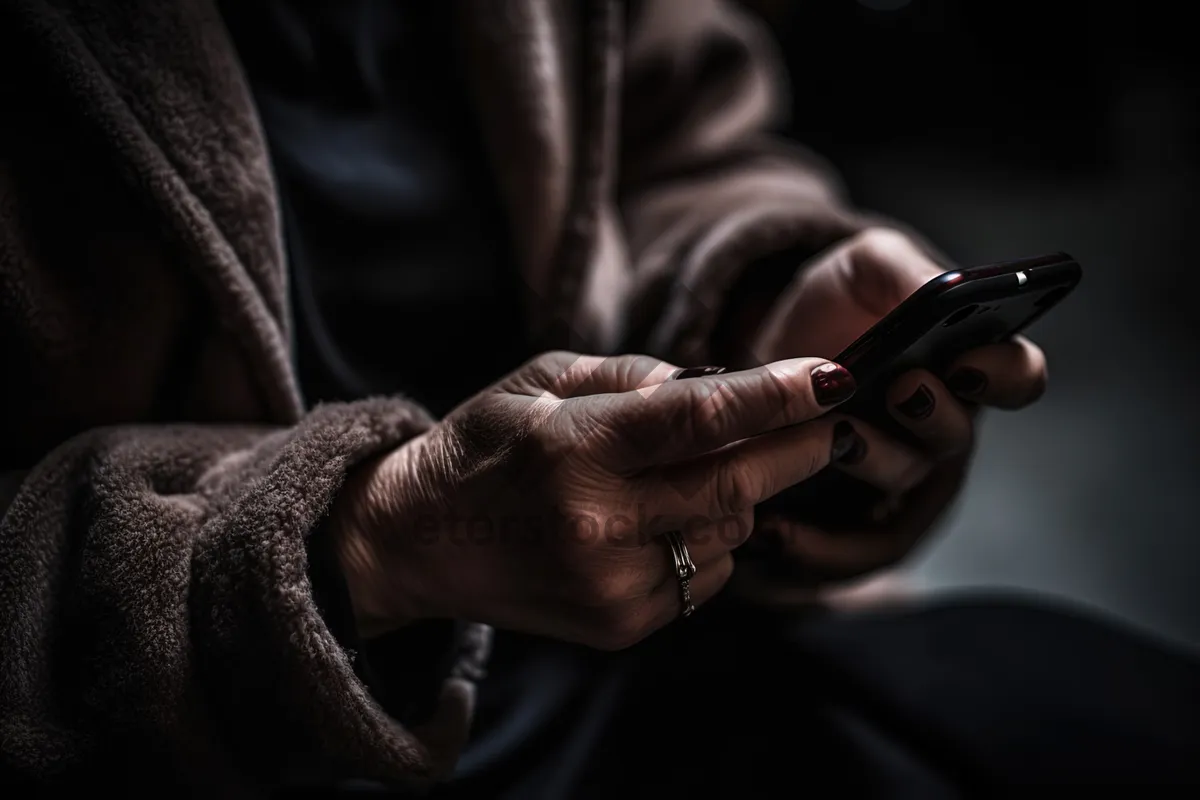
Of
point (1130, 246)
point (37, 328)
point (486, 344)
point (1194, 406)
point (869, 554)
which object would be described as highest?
point (37, 328)

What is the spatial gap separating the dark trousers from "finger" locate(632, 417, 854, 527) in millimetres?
194

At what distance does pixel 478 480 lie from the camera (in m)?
0.31

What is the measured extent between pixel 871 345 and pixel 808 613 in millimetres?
312

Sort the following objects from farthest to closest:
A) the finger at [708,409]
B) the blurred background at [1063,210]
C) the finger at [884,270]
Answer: the blurred background at [1063,210] < the finger at [884,270] < the finger at [708,409]

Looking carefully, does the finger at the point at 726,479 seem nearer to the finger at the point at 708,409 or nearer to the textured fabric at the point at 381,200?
the finger at the point at 708,409

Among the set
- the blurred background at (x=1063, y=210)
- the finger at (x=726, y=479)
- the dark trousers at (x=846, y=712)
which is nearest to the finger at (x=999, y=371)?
the finger at (x=726, y=479)

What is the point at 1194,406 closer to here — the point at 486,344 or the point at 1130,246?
the point at 1130,246

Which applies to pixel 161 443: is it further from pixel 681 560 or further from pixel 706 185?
pixel 706 185

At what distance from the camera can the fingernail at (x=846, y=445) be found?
0.34m

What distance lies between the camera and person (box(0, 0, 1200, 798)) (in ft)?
1.05

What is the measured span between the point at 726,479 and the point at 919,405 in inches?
4.9

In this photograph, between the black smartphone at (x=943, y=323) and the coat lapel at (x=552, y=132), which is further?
the coat lapel at (x=552, y=132)

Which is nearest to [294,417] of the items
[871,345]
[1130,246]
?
[871,345]

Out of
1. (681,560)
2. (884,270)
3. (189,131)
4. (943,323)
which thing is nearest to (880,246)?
(884,270)
